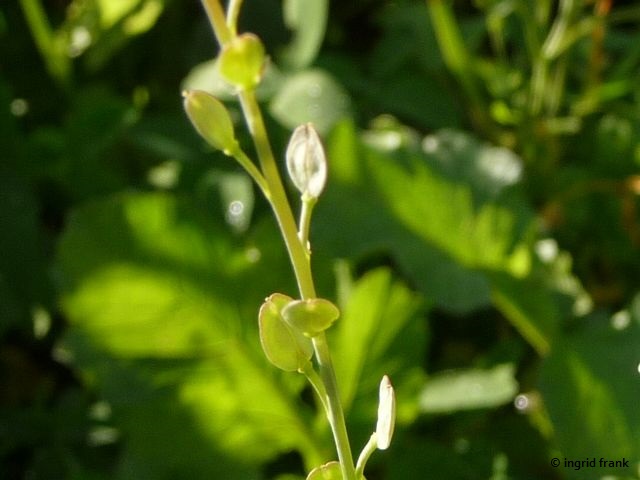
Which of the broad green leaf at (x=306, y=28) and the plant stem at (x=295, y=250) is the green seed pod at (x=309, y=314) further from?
the broad green leaf at (x=306, y=28)

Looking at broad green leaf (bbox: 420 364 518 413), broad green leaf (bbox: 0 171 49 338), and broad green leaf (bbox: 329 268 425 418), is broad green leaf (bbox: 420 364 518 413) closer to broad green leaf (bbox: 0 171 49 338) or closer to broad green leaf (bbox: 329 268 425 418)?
broad green leaf (bbox: 329 268 425 418)

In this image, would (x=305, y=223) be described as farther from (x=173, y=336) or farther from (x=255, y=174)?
(x=173, y=336)

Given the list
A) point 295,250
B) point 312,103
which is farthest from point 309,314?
point 312,103

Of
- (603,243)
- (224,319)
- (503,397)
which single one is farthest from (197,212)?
(603,243)

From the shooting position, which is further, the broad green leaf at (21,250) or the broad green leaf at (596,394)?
the broad green leaf at (21,250)

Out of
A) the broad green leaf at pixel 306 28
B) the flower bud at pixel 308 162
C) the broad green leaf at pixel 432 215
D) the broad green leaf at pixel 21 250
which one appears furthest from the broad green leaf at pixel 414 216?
the flower bud at pixel 308 162

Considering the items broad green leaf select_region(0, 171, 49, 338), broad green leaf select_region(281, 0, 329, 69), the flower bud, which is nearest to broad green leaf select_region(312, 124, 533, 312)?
broad green leaf select_region(281, 0, 329, 69)
